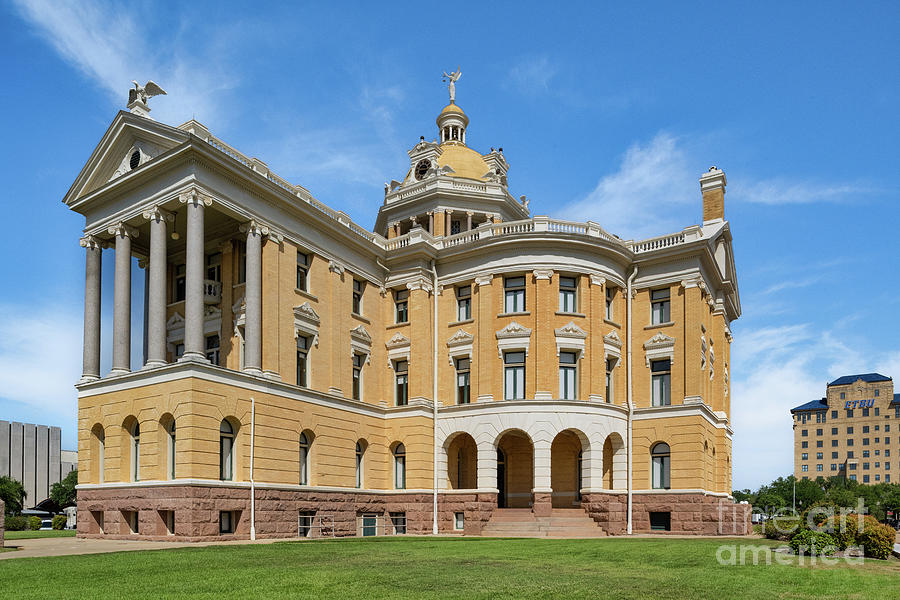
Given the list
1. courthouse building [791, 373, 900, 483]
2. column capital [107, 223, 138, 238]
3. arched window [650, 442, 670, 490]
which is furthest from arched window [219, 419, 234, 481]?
courthouse building [791, 373, 900, 483]

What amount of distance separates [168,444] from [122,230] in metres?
10.3

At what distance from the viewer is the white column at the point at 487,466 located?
38397mm

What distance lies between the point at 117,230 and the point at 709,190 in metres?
32.0

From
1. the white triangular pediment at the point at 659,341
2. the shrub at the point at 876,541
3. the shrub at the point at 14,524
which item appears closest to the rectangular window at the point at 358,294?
the white triangular pediment at the point at 659,341

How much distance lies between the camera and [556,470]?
41.0 meters

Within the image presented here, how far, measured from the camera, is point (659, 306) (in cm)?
4112

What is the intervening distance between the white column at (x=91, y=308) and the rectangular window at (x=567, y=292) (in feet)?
73.4

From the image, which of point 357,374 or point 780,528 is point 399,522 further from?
point 780,528

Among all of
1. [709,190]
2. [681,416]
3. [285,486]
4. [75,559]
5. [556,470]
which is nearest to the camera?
[75,559]

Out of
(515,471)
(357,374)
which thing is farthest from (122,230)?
(515,471)

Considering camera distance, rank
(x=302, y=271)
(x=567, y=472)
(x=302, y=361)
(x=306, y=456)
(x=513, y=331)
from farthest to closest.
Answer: (x=567, y=472) < (x=513, y=331) < (x=302, y=271) < (x=302, y=361) < (x=306, y=456)

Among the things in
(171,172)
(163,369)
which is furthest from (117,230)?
(163,369)

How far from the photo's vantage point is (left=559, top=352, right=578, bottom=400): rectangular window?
1526 inches

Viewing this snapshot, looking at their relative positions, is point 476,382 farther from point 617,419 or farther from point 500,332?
point 617,419
